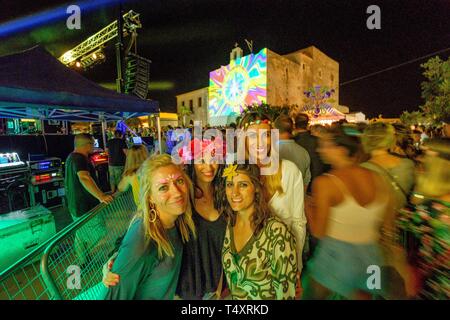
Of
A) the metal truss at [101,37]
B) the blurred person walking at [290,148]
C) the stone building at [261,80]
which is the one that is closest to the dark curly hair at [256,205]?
the blurred person walking at [290,148]

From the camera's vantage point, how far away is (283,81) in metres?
31.1

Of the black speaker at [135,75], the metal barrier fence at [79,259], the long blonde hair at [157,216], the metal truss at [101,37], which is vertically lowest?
the metal barrier fence at [79,259]

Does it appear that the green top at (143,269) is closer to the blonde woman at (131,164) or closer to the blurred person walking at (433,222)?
the blonde woman at (131,164)

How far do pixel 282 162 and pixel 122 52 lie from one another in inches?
305

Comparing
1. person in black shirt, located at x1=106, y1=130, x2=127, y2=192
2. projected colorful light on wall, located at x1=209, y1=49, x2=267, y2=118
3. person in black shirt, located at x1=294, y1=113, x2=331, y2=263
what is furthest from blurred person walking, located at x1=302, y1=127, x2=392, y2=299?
projected colorful light on wall, located at x1=209, y1=49, x2=267, y2=118

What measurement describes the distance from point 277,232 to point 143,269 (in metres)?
0.81

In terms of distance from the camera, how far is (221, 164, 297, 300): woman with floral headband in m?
1.46

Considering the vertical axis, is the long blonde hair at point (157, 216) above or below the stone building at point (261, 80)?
below

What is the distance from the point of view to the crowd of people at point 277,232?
146 cm

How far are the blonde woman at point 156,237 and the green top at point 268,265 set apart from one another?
1.34 feet

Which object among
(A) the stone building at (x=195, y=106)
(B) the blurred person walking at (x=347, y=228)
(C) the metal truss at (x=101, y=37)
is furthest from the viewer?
(A) the stone building at (x=195, y=106)

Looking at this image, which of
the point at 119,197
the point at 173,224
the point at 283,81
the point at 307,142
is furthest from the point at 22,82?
the point at 283,81

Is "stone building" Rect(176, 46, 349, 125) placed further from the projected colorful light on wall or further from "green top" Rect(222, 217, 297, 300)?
"green top" Rect(222, 217, 297, 300)

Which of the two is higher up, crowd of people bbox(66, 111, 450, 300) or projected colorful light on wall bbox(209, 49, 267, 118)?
projected colorful light on wall bbox(209, 49, 267, 118)
